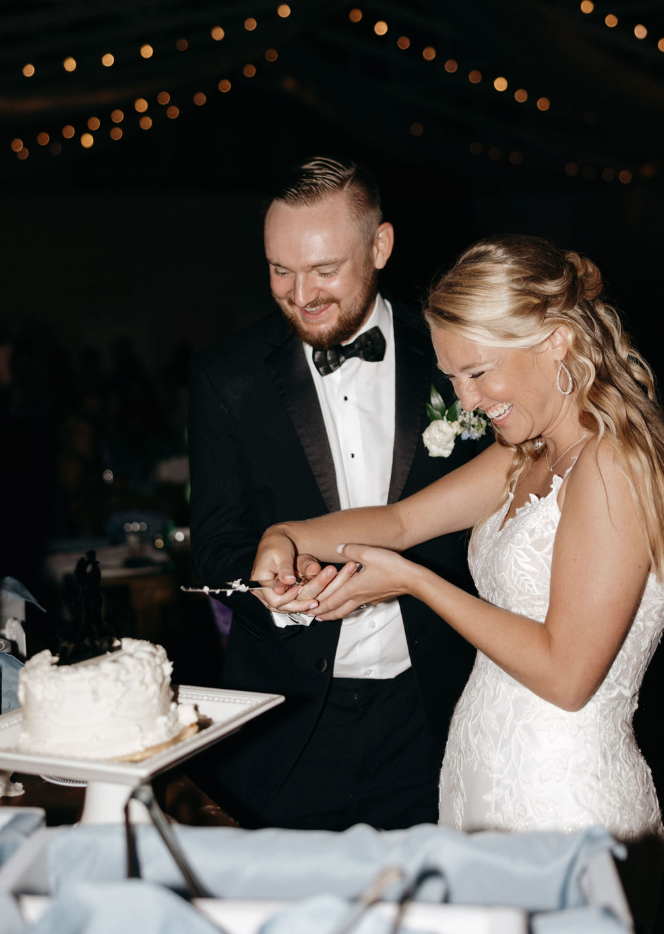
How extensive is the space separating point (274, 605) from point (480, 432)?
0.75 meters

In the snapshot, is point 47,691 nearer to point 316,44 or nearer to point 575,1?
point 575,1

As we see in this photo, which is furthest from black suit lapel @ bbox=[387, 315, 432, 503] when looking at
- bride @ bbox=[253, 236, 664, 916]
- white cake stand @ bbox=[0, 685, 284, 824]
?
white cake stand @ bbox=[0, 685, 284, 824]

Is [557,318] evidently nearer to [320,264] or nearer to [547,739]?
[320,264]

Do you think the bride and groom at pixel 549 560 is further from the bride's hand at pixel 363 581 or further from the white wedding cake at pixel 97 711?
the white wedding cake at pixel 97 711

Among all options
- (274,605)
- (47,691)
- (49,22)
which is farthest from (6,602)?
(49,22)

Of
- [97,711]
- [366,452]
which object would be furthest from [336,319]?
[97,711]

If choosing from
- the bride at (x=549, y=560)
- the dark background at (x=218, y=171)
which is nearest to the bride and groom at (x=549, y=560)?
the bride at (x=549, y=560)

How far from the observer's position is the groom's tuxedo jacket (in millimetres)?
2238

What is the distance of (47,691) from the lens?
126cm

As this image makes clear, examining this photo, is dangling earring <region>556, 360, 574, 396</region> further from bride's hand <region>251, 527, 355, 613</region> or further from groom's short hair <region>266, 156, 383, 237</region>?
groom's short hair <region>266, 156, 383, 237</region>

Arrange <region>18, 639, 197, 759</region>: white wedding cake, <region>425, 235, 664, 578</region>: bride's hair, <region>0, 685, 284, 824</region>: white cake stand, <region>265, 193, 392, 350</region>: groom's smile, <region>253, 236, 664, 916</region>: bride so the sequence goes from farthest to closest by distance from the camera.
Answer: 1. <region>265, 193, 392, 350</region>: groom's smile
2. <region>425, 235, 664, 578</region>: bride's hair
3. <region>253, 236, 664, 916</region>: bride
4. <region>18, 639, 197, 759</region>: white wedding cake
5. <region>0, 685, 284, 824</region>: white cake stand

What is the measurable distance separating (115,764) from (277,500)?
124cm

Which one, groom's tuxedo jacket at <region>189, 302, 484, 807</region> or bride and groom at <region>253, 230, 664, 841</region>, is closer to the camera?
bride and groom at <region>253, 230, 664, 841</region>

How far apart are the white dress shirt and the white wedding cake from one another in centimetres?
97
